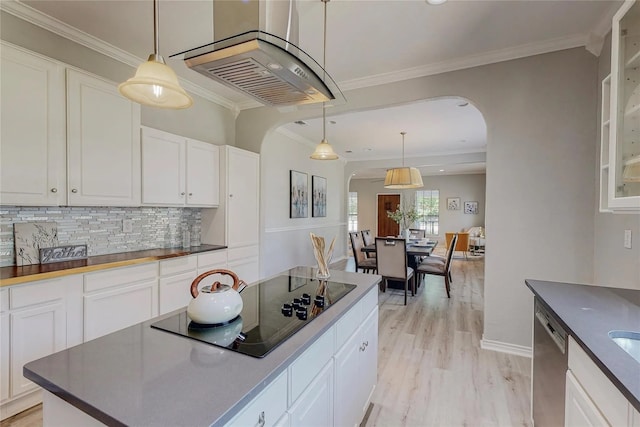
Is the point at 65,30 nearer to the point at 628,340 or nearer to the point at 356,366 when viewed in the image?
the point at 356,366

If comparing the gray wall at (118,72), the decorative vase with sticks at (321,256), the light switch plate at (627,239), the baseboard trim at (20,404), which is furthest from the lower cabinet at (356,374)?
the gray wall at (118,72)

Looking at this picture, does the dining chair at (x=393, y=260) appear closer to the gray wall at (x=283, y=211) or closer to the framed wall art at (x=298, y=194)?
the gray wall at (x=283, y=211)

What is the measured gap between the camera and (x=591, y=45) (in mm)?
2461

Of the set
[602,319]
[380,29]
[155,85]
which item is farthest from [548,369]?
[380,29]

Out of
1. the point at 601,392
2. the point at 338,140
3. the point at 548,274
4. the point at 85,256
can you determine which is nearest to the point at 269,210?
the point at 338,140

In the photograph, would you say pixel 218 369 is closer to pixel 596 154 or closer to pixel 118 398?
pixel 118 398

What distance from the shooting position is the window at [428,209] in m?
10.8

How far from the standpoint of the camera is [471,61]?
9.30ft

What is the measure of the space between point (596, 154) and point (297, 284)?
8.68ft

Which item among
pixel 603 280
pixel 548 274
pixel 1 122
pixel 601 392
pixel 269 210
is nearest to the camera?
pixel 601 392

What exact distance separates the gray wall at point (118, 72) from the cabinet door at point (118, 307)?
166 centimetres

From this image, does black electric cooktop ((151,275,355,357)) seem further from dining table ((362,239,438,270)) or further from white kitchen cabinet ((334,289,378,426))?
dining table ((362,239,438,270))

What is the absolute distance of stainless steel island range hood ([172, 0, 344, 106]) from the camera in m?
1.12

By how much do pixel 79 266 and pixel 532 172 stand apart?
3722 millimetres
